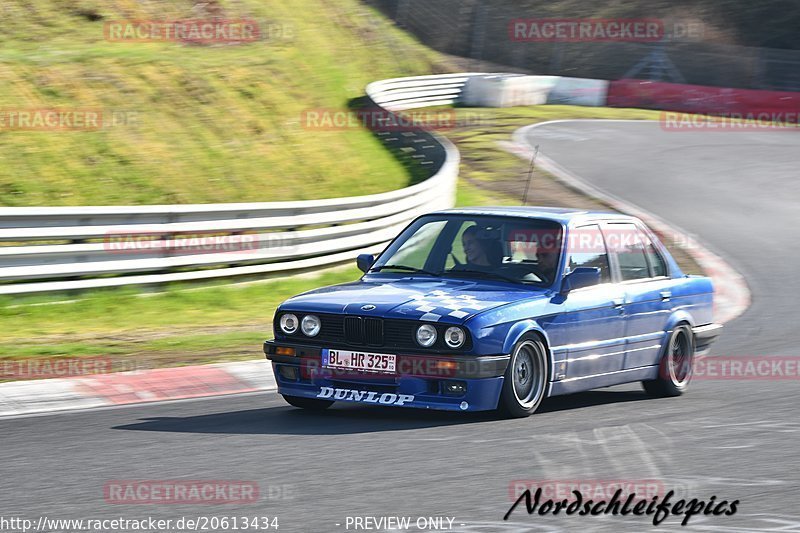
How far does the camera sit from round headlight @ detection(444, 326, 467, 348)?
7.66 meters

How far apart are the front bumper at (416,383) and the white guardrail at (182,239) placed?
19.3 ft

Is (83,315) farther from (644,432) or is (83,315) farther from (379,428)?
(644,432)

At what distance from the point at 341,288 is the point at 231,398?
151 centimetres

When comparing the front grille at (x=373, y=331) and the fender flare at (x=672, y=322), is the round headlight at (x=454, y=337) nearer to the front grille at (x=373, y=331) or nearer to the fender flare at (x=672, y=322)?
the front grille at (x=373, y=331)

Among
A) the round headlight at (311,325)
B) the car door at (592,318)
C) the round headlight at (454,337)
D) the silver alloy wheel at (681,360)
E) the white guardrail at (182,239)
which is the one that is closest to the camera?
the round headlight at (454,337)

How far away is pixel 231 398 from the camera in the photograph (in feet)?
30.9

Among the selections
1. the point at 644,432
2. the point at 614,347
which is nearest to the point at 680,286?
the point at 614,347

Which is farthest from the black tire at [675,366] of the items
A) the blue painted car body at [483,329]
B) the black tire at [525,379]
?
the black tire at [525,379]

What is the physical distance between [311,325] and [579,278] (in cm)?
189

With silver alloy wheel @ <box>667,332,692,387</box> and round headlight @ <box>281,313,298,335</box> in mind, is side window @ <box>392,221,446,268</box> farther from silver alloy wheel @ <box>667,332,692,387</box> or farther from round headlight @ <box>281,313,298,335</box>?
silver alloy wheel @ <box>667,332,692,387</box>

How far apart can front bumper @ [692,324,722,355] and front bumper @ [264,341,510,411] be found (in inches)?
116

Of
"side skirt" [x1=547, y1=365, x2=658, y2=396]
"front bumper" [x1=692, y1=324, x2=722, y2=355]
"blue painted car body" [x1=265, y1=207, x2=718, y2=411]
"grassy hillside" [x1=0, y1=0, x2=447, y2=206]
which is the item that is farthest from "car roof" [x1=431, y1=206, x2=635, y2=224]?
"grassy hillside" [x1=0, y1=0, x2=447, y2=206]

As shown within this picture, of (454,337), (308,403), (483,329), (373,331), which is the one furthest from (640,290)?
(308,403)

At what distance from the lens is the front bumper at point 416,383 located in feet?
25.2
